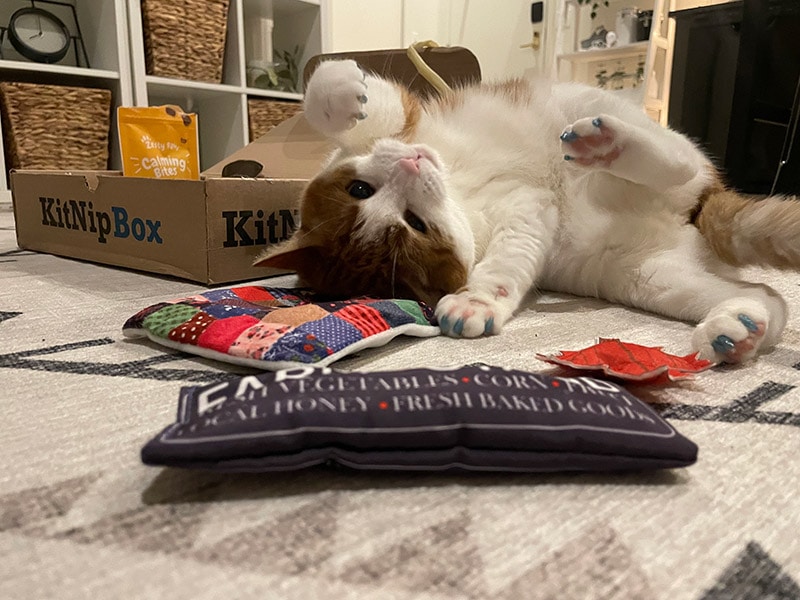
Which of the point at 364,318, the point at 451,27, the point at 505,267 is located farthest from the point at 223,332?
the point at 451,27

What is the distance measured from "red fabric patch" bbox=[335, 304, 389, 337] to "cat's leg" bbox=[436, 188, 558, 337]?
12 cm

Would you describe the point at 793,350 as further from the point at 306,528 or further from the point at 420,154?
the point at 306,528

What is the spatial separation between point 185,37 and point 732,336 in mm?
2771

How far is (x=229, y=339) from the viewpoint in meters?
0.76

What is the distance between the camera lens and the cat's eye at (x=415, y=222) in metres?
1.03

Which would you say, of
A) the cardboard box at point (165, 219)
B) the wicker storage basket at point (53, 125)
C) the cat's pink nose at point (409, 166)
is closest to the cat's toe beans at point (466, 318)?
the cat's pink nose at point (409, 166)

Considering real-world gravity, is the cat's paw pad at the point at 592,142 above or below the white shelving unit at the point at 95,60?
below

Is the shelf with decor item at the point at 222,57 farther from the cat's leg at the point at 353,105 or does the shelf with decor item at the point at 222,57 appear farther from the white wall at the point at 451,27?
the cat's leg at the point at 353,105

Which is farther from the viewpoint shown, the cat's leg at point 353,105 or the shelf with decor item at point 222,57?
the shelf with decor item at point 222,57

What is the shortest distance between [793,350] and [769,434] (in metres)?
0.37

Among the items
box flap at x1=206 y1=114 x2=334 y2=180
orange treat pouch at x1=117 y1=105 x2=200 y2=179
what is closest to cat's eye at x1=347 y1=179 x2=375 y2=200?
box flap at x1=206 y1=114 x2=334 y2=180

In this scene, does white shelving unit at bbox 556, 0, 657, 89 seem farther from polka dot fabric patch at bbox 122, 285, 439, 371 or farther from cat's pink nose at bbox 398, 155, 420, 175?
polka dot fabric patch at bbox 122, 285, 439, 371

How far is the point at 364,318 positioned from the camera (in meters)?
0.84

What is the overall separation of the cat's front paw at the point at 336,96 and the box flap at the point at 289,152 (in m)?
0.51
